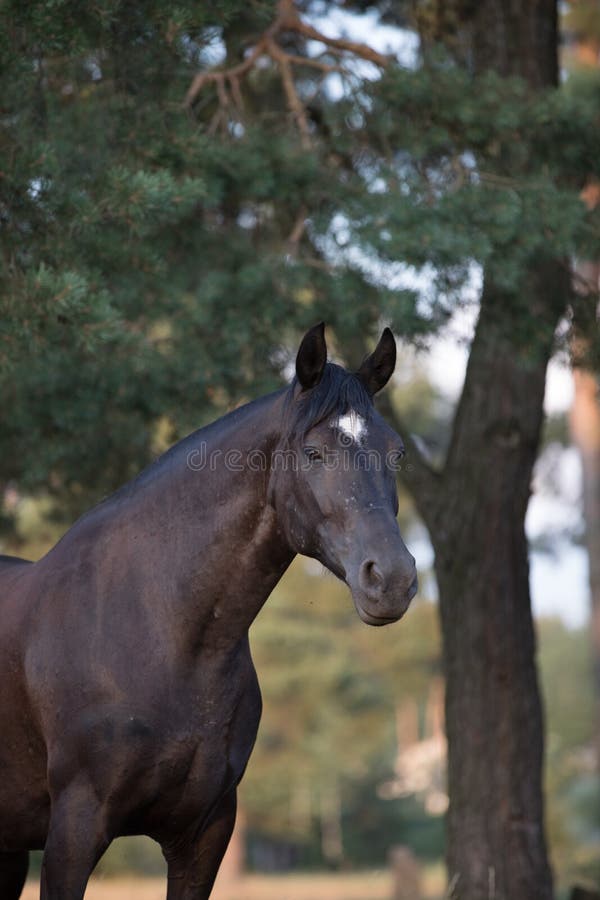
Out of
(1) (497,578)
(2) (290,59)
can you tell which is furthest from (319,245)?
(1) (497,578)

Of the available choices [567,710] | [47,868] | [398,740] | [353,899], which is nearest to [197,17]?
[47,868]

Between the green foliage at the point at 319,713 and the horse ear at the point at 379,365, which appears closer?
the horse ear at the point at 379,365

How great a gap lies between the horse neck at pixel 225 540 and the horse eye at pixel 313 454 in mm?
249

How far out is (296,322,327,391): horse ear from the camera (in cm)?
378

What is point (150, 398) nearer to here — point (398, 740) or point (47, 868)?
point (47, 868)

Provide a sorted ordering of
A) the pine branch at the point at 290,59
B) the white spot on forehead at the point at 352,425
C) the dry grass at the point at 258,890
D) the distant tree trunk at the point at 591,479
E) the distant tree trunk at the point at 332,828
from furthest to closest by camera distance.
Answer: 1. the distant tree trunk at the point at 332,828
2. the distant tree trunk at the point at 591,479
3. the dry grass at the point at 258,890
4. the pine branch at the point at 290,59
5. the white spot on forehead at the point at 352,425

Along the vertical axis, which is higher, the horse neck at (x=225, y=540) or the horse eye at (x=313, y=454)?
the horse eye at (x=313, y=454)

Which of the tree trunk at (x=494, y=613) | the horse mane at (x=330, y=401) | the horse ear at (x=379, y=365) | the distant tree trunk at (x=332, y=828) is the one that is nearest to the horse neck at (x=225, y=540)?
the horse mane at (x=330, y=401)

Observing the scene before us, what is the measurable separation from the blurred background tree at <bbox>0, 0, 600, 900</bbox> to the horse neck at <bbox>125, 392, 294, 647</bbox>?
173 centimetres

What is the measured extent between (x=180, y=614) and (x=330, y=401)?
0.91m

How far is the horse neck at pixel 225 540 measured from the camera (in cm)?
401

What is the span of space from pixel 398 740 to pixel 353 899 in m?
34.3

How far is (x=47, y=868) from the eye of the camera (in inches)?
151

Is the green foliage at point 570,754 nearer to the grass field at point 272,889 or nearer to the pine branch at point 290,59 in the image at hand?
the grass field at point 272,889
